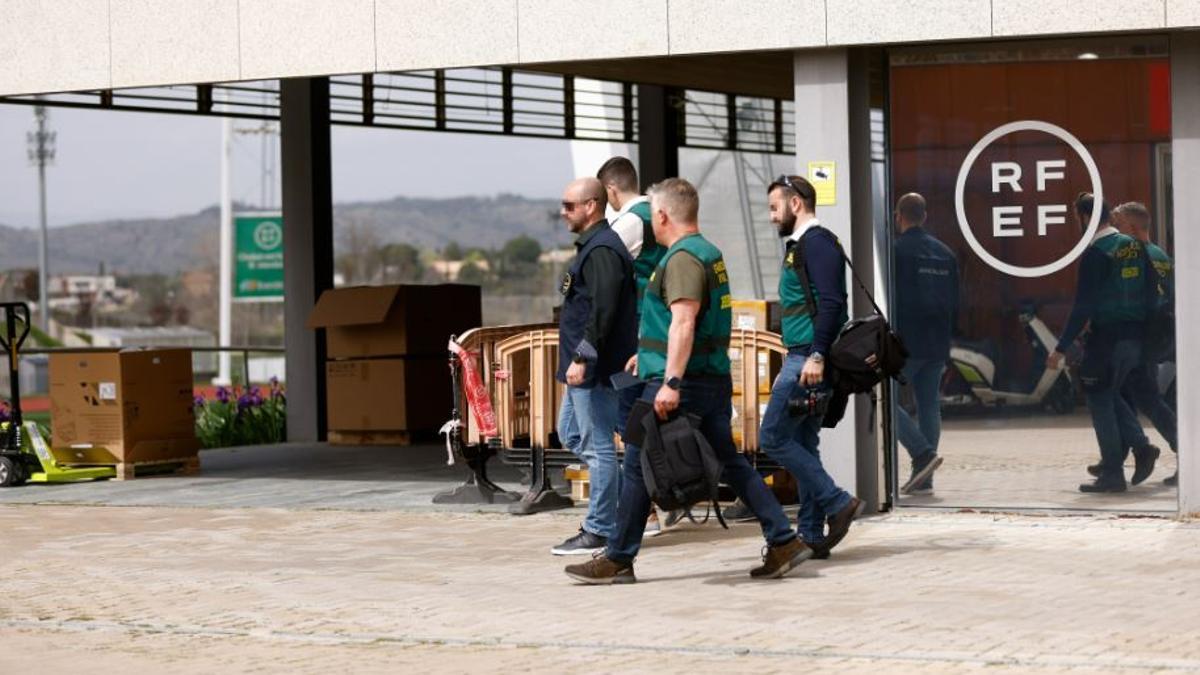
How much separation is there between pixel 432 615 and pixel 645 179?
15.2 m

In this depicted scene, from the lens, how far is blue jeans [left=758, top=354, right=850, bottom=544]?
1080cm

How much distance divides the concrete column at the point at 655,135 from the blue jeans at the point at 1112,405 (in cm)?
1185

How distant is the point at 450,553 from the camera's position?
457 inches

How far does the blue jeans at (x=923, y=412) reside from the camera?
12898mm

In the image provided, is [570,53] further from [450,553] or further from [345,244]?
[345,244]

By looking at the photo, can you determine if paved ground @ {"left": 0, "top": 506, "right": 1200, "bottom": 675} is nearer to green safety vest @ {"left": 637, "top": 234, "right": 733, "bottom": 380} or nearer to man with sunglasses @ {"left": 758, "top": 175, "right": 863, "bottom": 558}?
man with sunglasses @ {"left": 758, "top": 175, "right": 863, "bottom": 558}

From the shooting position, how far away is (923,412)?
12.9m

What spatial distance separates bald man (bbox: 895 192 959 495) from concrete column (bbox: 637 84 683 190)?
11275mm

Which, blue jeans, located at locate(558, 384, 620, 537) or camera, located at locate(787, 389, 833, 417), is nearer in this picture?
camera, located at locate(787, 389, 833, 417)

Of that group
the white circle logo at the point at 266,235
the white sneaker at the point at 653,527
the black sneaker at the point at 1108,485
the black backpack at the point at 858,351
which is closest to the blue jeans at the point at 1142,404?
the black sneaker at the point at 1108,485

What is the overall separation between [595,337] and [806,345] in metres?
1.04

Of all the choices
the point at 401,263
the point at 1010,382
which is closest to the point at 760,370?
the point at 1010,382

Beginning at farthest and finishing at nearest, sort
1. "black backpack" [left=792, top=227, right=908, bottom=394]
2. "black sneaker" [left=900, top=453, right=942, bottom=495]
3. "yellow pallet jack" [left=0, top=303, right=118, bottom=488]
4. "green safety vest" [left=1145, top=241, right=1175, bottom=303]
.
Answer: "yellow pallet jack" [left=0, top=303, right=118, bottom=488], "black sneaker" [left=900, top=453, right=942, bottom=495], "green safety vest" [left=1145, top=241, right=1175, bottom=303], "black backpack" [left=792, top=227, right=908, bottom=394]

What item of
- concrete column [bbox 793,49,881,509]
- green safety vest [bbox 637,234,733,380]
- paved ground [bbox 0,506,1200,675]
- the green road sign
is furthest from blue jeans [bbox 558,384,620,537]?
the green road sign
